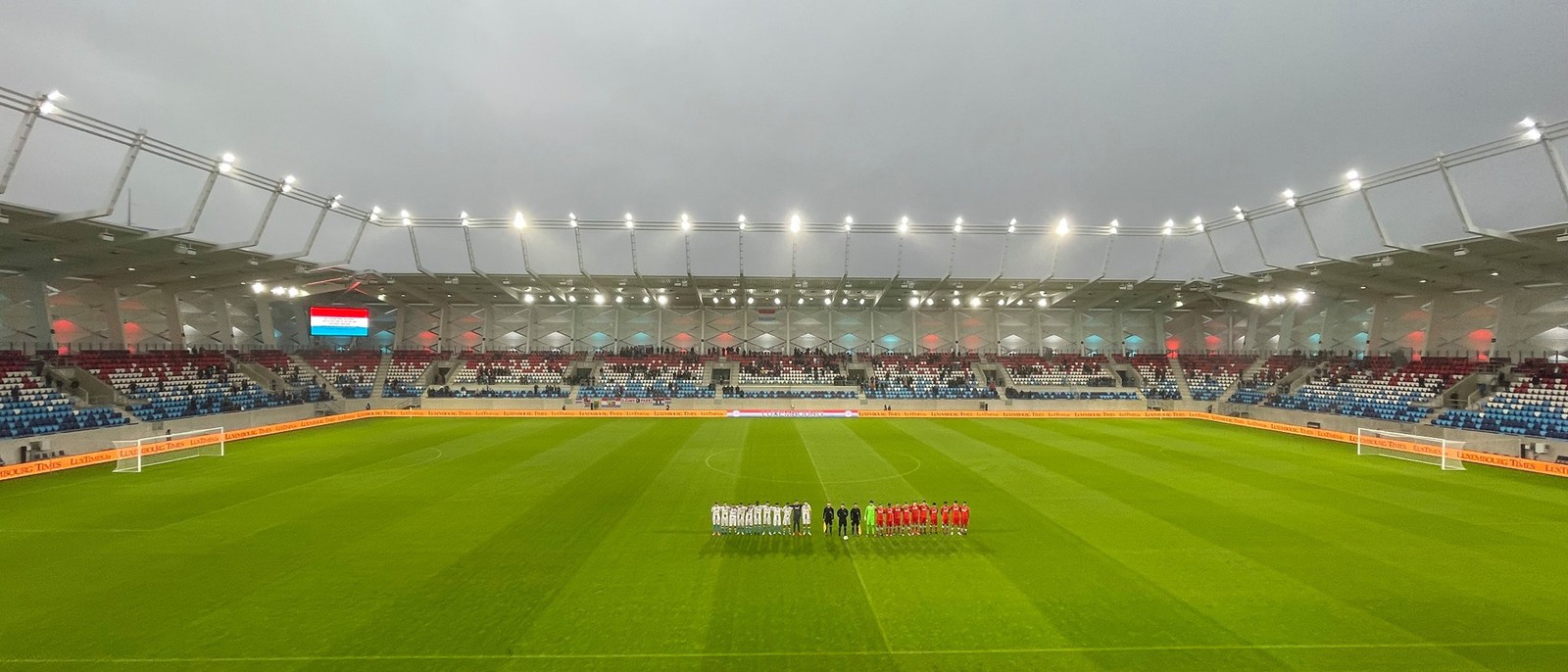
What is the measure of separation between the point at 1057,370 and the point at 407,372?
178 feet

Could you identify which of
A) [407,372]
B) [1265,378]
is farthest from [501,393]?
[1265,378]

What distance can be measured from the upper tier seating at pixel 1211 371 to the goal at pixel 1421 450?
64.0 ft

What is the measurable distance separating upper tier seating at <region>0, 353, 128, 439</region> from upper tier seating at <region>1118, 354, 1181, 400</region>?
61937mm

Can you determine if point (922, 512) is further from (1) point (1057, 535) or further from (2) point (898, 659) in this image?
(2) point (898, 659)

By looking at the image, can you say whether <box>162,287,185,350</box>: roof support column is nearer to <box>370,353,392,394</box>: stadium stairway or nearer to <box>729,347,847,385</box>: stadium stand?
<box>370,353,392,394</box>: stadium stairway

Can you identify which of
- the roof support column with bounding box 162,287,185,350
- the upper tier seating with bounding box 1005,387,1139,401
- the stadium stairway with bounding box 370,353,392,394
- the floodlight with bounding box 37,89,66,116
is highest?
the floodlight with bounding box 37,89,66,116

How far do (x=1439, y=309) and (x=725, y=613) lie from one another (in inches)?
2039

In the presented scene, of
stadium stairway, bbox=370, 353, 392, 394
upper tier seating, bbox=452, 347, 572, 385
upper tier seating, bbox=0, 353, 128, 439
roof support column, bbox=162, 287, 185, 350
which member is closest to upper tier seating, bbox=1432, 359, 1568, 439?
upper tier seating, bbox=452, 347, 572, 385

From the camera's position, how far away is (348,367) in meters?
46.8

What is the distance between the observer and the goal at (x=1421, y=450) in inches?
877

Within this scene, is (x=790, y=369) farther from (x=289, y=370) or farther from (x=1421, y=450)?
(x=289, y=370)

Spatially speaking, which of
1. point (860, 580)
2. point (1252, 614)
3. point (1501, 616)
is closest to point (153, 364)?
point (860, 580)

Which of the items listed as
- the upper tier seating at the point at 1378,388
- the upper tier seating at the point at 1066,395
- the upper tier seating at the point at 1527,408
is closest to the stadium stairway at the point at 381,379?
the upper tier seating at the point at 1066,395

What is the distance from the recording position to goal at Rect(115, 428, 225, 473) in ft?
70.3
